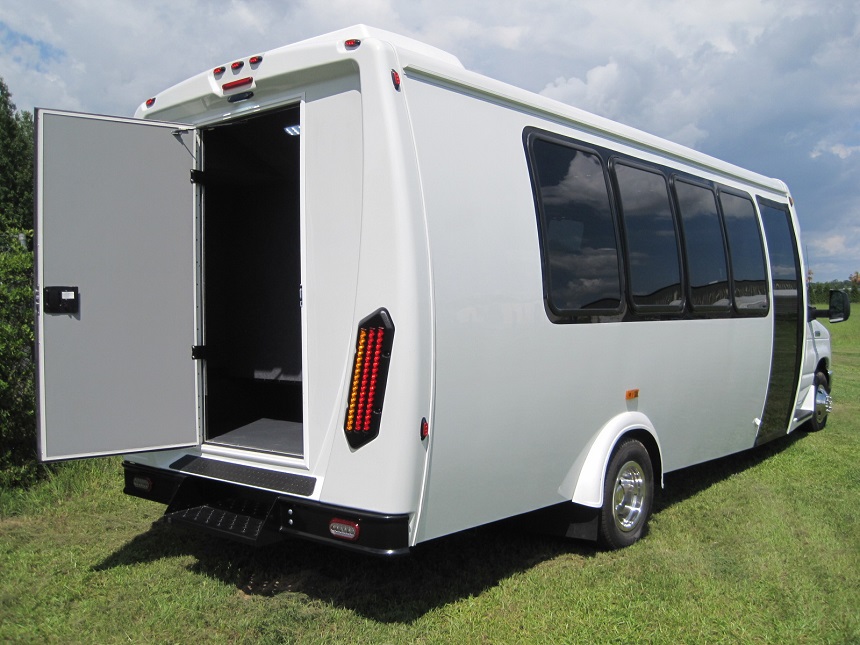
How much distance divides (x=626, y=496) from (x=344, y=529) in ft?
7.38

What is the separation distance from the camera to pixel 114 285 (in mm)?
4113

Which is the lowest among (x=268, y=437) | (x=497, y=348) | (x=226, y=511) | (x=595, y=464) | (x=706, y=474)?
(x=706, y=474)

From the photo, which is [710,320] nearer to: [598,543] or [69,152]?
[598,543]

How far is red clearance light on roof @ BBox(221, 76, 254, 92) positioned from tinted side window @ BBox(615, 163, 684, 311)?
2.42 m

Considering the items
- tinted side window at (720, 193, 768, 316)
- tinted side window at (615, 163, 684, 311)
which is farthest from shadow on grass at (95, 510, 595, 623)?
tinted side window at (720, 193, 768, 316)

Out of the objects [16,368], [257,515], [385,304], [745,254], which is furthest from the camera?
[745,254]

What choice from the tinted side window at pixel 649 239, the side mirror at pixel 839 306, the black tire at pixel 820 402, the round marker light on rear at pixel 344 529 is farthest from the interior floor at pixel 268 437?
the black tire at pixel 820 402

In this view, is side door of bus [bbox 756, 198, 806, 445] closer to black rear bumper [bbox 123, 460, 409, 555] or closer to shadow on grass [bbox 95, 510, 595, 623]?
shadow on grass [bbox 95, 510, 595, 623]

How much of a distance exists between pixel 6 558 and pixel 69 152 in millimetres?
2441

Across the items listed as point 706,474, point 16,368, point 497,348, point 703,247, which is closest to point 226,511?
point 497,348

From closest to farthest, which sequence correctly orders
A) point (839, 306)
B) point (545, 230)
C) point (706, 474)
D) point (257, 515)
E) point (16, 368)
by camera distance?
1. point (257, 515)
2. point (545, 230)
3. point (16, 368)
4. point (706, 474)
5. point (839, 306)

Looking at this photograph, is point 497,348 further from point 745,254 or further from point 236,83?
point 745,254

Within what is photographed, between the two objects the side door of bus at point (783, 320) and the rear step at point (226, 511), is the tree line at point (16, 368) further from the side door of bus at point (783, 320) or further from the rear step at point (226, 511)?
the side door of bus at point (783, 320)

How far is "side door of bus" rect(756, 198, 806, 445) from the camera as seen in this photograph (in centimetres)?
704
